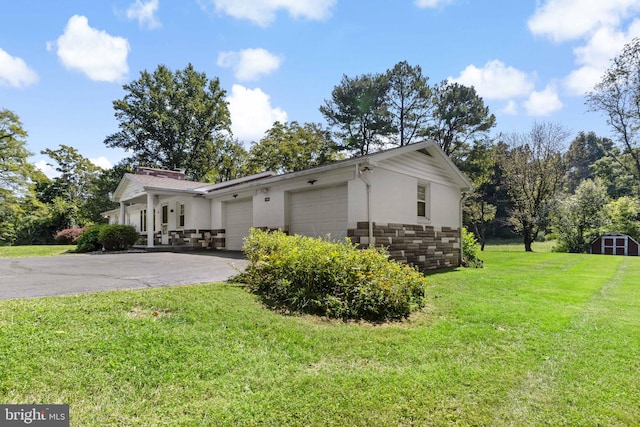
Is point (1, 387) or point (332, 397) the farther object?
point (332, 397)

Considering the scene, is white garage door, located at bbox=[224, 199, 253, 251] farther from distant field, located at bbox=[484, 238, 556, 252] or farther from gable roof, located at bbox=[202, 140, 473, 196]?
distant field, located at bbox=[484, 238, 556, 252]

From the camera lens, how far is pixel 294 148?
85.4ft

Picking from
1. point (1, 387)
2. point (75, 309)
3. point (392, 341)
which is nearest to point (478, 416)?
point (392, 341)

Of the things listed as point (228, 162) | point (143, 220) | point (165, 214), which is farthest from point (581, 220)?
point (228, 162)

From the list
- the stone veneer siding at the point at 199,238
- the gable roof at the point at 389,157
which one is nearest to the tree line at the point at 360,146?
the stone veneer siding at the point at 199,238

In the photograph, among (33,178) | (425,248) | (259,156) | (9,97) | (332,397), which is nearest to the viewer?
(332,397)

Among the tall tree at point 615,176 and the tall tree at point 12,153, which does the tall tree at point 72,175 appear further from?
the tall tree at point 615,176

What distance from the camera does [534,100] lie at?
2175cm

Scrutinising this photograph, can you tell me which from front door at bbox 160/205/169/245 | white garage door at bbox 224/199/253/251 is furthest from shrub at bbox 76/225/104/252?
white garage door at bbox 224/199/253/251

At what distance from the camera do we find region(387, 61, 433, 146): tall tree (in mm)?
26797

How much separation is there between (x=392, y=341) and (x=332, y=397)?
1438 mm

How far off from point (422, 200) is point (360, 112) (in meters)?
17.9

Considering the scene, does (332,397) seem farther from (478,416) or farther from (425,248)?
(425,248)

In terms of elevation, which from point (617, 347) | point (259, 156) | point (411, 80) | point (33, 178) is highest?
point (411, 80)
